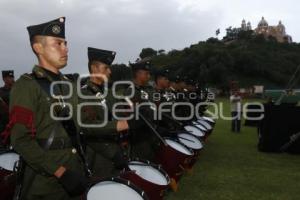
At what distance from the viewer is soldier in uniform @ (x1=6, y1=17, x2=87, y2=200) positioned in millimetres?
2732

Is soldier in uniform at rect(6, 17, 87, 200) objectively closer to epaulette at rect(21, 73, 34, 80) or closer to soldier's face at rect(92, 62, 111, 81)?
epaulette at rect(21, 73, 34, 80)

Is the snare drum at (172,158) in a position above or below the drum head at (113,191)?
below

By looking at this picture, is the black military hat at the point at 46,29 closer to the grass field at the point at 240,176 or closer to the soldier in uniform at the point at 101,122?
the soldier in uniform at the point at 101,122

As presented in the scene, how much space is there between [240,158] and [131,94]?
536 cm

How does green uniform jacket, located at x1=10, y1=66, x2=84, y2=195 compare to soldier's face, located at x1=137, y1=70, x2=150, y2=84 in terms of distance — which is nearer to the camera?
green uniform jacket, located at x1=10, y1=66, x2=84, y2=195

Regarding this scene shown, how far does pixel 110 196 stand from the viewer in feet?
10.3

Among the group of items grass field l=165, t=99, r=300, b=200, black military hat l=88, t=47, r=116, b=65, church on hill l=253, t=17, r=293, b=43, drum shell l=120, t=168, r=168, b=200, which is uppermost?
church on hill l=253, t=17, r=293, b=43

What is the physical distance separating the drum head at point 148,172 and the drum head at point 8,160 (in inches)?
43.2

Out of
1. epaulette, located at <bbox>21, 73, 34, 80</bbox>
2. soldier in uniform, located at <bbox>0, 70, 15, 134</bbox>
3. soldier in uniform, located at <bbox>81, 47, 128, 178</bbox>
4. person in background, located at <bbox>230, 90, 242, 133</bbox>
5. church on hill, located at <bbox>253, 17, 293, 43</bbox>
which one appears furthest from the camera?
church on hill, located at <bbox>253, 17, 293, 43</bbox>

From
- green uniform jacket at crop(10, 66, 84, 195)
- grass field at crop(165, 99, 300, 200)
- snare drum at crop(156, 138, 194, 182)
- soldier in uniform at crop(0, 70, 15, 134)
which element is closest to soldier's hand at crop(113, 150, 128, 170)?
green uniform jacket at crop(10, 66, 84, 195)

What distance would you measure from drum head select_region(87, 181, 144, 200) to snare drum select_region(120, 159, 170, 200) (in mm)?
577

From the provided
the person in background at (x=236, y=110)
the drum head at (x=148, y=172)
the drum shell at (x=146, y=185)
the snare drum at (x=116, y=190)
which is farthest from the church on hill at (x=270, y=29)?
the snare drum at (x=116, y=190)

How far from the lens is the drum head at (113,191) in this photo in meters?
3.10

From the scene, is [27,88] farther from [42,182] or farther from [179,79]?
[179,79]
